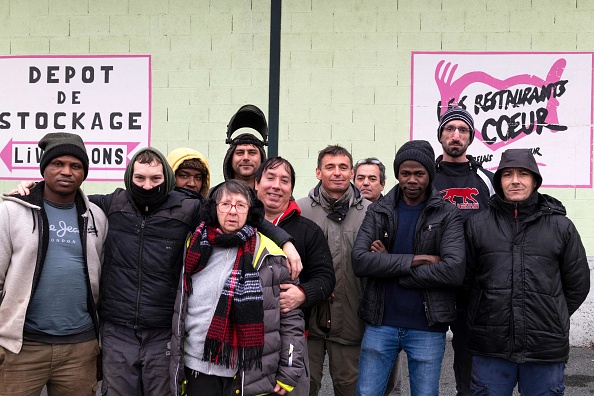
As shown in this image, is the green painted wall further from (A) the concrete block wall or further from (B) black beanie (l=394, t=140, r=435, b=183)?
(B) black beanie (l=394, t=140, r=435, b=183)

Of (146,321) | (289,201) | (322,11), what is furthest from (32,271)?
(322,11)

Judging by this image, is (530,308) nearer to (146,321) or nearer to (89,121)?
(146,321)

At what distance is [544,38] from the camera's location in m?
7.19

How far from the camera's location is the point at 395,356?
389 cm

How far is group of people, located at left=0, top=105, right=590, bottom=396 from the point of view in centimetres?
332

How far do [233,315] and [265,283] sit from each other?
0.24 metres

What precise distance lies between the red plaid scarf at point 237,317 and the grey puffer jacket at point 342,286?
829 mm

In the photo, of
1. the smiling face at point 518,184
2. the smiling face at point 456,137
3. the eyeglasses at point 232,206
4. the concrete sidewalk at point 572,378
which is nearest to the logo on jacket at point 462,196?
the smiling face at point 456,137

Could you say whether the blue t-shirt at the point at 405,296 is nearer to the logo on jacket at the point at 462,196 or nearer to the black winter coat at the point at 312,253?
the black winter coat at the point at 312,253

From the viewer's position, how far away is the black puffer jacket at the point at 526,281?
360 cm

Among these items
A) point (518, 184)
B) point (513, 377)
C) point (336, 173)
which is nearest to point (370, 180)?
point (336, 173)

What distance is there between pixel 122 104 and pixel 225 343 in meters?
5.04

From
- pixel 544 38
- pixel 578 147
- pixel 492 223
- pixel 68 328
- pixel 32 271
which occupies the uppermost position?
pixel 544 38

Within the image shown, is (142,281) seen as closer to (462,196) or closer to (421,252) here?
(421,252)
